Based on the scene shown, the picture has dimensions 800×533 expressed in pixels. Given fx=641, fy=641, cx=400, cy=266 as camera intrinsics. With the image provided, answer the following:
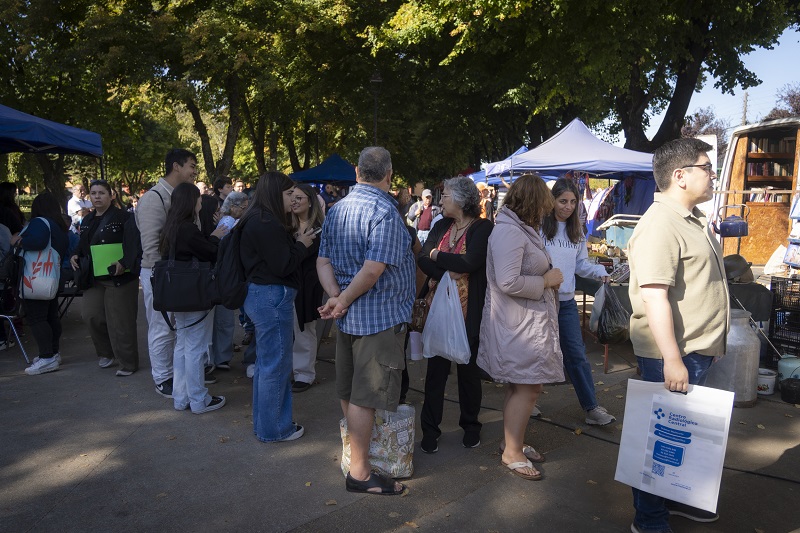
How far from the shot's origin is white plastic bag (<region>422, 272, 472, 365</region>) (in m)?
4.04

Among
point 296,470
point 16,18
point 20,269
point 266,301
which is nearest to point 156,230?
point 266,301

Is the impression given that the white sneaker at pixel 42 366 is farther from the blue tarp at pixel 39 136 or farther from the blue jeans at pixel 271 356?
the blue tarp at pixel 39 136

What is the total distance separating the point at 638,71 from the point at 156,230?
14490 millimetres

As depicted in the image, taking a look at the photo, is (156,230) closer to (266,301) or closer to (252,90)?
(266,301)

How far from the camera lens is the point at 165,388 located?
5.57m

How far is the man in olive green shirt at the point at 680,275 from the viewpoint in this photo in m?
2.94

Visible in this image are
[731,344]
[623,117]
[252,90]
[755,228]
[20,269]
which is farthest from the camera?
[252,90]

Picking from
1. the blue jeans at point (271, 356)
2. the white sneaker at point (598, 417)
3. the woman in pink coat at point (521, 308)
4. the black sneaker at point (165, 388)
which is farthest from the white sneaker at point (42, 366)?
the white sneaker at point (598, 417)

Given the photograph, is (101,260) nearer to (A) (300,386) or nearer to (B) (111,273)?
(B) (111,273)

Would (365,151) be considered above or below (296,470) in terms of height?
above

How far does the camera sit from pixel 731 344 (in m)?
5.28

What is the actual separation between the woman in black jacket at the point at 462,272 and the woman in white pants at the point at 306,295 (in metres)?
1.11

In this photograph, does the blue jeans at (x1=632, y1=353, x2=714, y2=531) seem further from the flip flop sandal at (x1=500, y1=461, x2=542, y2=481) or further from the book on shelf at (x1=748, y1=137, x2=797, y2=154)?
the book on shelf at (x1=748, y1=137, x2=797, y2=154)

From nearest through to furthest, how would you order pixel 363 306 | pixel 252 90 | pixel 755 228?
pixel 363 306 < pixel 755 228 < pixel 252 90
